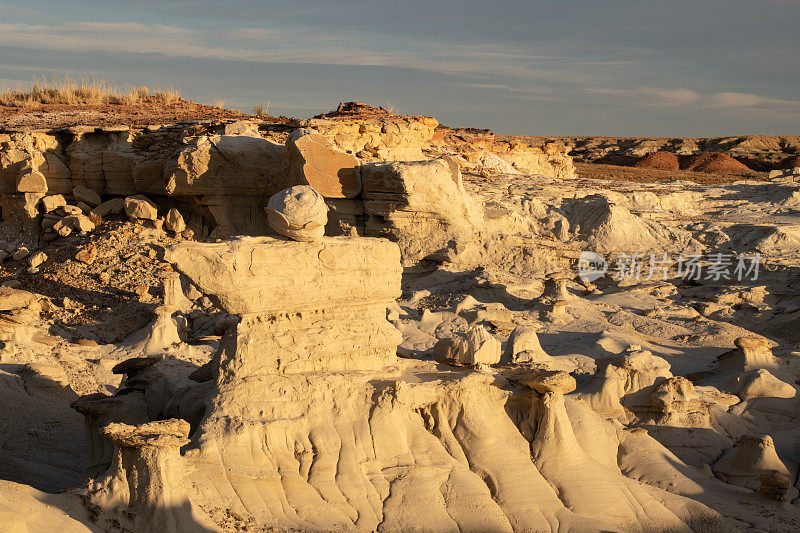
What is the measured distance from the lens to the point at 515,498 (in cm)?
529

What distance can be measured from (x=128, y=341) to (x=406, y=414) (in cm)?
575

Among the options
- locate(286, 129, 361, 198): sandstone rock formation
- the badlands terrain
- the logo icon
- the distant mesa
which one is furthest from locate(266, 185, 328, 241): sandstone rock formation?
the distant mesa

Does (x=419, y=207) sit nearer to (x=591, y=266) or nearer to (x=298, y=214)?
(x=591, y=266)

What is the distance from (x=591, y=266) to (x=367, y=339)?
884 cm

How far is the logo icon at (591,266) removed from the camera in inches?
536

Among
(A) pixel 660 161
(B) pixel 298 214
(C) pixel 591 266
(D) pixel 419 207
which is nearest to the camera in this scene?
(B) pixel 298 214

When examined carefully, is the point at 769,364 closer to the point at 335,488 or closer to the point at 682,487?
the point at 682,487

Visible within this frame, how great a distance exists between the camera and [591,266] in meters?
13.9

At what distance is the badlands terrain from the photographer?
198 inches

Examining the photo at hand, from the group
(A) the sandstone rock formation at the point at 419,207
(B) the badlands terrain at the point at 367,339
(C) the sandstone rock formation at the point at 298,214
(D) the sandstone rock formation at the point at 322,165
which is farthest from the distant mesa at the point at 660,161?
(C) the sandstone rock formation at the point at 298,214

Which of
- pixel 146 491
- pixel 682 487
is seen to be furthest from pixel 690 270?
pixel 146 491

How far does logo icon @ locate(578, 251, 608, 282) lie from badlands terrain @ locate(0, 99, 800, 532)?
0.18 feet

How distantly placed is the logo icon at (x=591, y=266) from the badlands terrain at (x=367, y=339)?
53 millimetres

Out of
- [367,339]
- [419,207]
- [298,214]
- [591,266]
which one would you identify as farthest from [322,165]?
[298,214]
